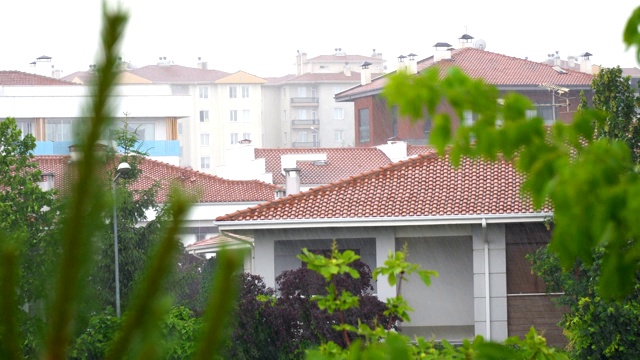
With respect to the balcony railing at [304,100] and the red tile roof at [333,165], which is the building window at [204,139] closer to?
the balcony railing at [304,100]

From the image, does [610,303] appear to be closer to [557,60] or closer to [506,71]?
[506,71]

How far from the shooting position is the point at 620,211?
84.5 inches

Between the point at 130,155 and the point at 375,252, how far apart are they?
641cm

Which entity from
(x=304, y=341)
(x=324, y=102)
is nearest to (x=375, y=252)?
(x=304, y=341)

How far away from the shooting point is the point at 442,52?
70312 millimetres

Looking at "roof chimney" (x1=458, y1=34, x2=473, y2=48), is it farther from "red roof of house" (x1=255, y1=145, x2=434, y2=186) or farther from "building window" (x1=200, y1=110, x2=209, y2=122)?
"building window" (x1=200, y1=110, x2=209, y2=122)

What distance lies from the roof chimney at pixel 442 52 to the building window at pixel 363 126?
6477mm

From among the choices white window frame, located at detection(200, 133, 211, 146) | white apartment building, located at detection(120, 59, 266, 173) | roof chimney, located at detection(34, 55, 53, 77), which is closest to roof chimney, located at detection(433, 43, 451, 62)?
roof chimney, located at detection(34, 55, 53, 77)

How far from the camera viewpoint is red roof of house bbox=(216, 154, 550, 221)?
928 inches

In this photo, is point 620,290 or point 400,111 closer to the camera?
point 620,290

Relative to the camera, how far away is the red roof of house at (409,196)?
23.6 m

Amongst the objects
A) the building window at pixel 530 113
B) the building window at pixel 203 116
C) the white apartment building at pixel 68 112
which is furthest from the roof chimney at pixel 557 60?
the building window at pixel 530 113

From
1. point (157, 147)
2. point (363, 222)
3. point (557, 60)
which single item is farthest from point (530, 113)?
point (557, 60)

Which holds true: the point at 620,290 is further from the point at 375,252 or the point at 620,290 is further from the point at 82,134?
the point at 375,252
